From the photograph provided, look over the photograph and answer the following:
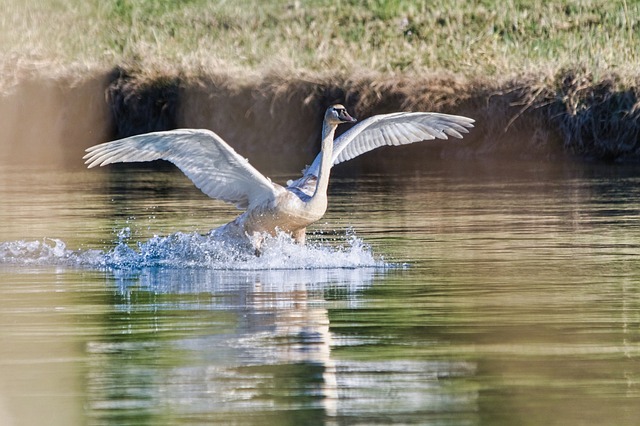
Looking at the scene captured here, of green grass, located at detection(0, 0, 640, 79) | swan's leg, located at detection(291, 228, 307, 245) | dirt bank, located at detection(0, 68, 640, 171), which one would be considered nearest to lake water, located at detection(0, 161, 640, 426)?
swan's leg, located at detection(291, 228, 307, 245)

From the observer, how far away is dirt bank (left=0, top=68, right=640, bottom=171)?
23.9 m

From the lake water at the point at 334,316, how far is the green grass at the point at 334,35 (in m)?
10.2

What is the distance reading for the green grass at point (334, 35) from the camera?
89.8 ft

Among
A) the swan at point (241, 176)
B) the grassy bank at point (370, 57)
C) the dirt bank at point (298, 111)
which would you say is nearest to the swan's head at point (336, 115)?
the swan at point (241, 176)

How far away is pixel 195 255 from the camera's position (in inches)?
508

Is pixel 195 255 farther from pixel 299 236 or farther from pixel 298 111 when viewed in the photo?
pixel 298 111

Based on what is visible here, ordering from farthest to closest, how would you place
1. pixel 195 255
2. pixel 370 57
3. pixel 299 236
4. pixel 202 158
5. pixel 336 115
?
pixel 370 57, pixel 336 115, pixel 202 158, pixel 299 236, pixel 195 255

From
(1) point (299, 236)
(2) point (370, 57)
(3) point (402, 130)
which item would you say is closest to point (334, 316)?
(1) point (299, 236)

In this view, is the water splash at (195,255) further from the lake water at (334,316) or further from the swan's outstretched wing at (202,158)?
the swan's outstretched wing at (202,158)

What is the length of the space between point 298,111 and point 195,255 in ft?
47.6

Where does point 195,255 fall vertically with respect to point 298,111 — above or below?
below

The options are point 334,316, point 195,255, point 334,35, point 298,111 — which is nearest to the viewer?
point 334,316

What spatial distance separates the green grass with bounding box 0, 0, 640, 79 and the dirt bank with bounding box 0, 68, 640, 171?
50 cm

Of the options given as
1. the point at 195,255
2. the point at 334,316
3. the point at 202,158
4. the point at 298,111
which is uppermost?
the point at 298,111
